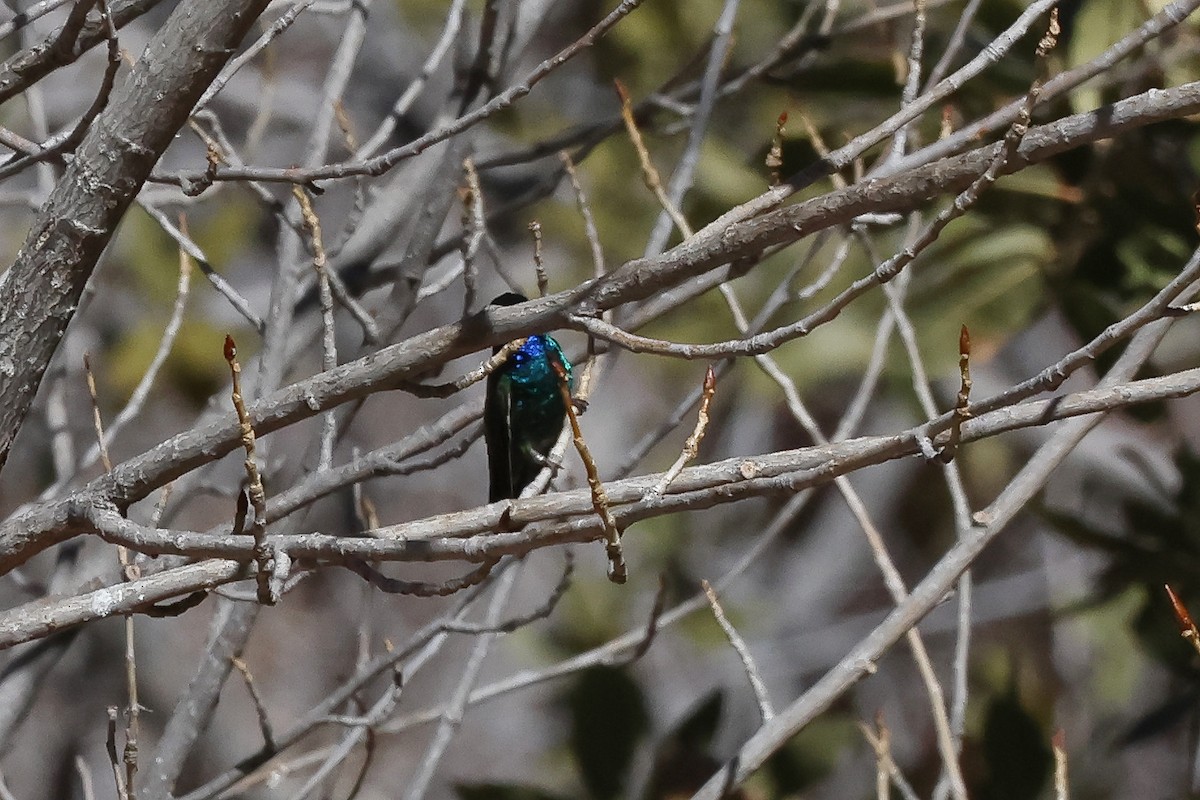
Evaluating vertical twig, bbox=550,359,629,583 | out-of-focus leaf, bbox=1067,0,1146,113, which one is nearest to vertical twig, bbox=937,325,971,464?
vertical twig, bbox=550,359,629,583

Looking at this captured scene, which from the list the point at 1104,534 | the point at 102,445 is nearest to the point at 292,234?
the point at 102,445

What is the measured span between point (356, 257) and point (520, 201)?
32 centimetres

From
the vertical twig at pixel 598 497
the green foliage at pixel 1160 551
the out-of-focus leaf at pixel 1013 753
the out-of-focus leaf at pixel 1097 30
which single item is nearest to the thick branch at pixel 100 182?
the vertical twig at pixel 598 497

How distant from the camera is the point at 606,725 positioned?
2.33 meters

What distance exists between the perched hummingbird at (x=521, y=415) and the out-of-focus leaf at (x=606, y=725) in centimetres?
45

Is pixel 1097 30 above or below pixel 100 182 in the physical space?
above

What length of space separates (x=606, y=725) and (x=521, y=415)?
1.98ft

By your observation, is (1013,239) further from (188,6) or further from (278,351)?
(188,6)

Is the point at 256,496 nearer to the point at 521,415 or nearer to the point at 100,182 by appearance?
the point at 100,182

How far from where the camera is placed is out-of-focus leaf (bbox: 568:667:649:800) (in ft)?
7.63

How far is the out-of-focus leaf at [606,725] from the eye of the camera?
2.33 meters

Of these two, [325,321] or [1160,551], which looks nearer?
[325,321]

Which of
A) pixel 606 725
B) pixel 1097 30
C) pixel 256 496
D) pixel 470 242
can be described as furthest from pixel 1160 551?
pixel 256 496

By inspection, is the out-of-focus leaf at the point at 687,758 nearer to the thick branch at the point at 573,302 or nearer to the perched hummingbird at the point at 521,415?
the perched hummingbird at the point at 521,415
